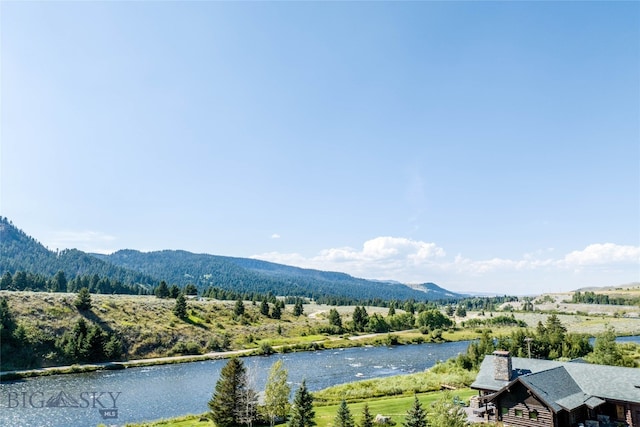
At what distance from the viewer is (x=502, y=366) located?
39.0 m

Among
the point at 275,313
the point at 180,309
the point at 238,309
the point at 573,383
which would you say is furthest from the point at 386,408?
the point at 275,313

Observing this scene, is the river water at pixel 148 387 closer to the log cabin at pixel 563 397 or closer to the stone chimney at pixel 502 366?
the log cabin at pixel 563 397

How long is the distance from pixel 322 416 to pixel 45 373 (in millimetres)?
57910

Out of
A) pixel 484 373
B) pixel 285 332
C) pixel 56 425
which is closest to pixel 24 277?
pixel 285 332

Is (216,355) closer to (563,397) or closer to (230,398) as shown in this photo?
(230,398)

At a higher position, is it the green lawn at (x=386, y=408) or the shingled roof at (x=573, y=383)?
the shingled roof at (x=573, y=383)

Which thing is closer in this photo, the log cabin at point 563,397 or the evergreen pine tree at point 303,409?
the evergreen pine tree at point 303,409

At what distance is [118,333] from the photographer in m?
91.8

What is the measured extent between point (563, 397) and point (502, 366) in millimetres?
5664

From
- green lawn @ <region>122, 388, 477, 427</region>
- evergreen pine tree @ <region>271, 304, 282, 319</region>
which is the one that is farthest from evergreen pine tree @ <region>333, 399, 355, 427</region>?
evergreen pine tree @ <region>271, 304, 282, 319</region>

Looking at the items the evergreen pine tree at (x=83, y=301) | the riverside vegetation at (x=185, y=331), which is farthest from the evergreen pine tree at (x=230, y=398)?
the evergreen pine tree at (x=83, y=301)

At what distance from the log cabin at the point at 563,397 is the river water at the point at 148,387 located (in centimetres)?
2298

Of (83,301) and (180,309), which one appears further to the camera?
(180,309)

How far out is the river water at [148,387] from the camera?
1885 inches
